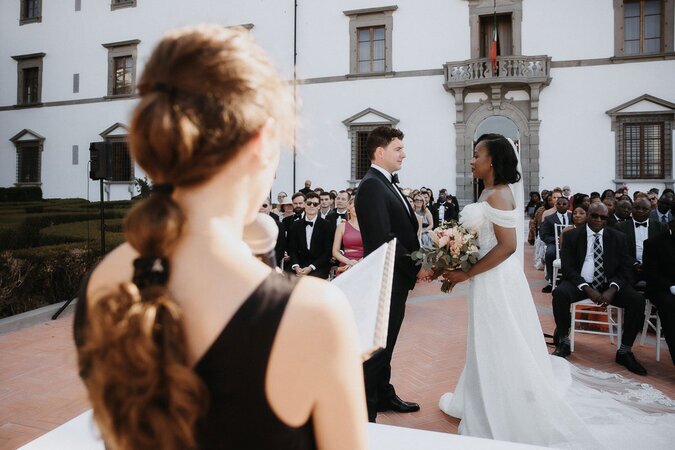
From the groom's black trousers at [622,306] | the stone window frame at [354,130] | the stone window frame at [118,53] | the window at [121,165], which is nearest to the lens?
the groom's black trousers at [622,306]

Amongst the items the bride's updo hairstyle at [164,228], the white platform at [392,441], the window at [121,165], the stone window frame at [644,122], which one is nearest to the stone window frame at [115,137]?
the window at [121,165]

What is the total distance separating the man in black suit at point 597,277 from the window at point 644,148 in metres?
13.6

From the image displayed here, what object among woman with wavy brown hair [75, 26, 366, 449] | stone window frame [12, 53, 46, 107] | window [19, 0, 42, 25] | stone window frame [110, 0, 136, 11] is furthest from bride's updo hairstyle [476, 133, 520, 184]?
A: window [19, 0, 42, 25]

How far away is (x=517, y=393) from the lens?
344 cm

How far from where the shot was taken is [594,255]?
549 cm

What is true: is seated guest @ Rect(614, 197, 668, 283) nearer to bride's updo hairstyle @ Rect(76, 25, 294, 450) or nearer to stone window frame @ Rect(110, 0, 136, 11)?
bride's updo hairstyle @ Rect(76, 25, 294, 450)

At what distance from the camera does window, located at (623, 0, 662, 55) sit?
663 inches

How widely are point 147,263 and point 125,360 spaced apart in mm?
155

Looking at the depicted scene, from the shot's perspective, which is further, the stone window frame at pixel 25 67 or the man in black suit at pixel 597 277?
the stone window frame at pixel 25 67

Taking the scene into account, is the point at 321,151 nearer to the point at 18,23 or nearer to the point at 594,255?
the point at 594,255

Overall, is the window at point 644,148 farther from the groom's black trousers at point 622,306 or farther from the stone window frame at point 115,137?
the stone window frame at point 115,137

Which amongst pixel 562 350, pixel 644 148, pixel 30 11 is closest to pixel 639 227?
pixel 562 350

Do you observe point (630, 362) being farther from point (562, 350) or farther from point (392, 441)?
point (392, 441)

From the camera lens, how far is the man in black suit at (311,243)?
6.99m
